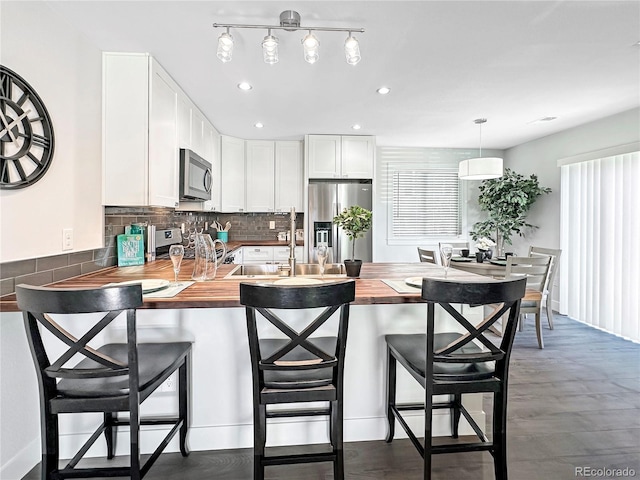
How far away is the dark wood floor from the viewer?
1.73 m

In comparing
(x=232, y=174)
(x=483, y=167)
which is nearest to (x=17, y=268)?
(x=232, y=174)

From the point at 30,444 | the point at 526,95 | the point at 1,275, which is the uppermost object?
the point at 526,95

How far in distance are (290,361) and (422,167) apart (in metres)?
4.96

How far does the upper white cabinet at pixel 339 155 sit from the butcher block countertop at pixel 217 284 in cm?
251

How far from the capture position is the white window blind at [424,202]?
5820mm

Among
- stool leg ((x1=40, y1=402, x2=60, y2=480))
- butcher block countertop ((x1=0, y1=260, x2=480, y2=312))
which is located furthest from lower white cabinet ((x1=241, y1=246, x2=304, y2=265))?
stool leg ((x1=40, y1=402, x2=60, y2=480))

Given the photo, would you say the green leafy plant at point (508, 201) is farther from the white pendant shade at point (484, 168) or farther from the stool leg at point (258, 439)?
the stool leg at point (258, 439)

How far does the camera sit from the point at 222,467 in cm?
177

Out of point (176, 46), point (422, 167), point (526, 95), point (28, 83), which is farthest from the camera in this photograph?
point (422, 167)

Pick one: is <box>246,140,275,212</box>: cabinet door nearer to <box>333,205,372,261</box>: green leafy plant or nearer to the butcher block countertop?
the butcher block countertop

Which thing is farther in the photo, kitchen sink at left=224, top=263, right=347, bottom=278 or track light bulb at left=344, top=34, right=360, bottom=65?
kitchen sink at left=224, top=263, right=347, bottom=278

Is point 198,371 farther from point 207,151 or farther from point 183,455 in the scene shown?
point 207,151

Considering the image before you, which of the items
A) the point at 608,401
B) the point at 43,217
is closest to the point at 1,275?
the point at 43,217

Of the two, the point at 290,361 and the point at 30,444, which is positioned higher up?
the point at 290,361
